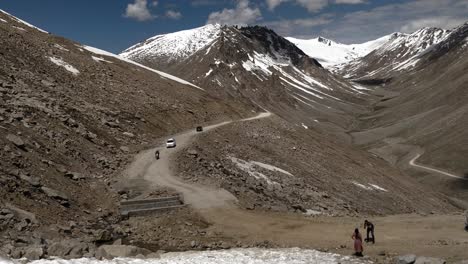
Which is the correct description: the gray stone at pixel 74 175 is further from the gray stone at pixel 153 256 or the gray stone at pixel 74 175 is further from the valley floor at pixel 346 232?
the gray stone at pixel 153 256

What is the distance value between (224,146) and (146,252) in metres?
37.3

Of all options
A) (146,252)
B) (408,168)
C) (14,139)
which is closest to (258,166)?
(14,139)

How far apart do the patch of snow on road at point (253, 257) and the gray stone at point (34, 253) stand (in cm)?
316

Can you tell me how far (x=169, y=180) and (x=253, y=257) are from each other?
19.1 meters

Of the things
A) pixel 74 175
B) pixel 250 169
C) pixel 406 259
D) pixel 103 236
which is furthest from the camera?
pixel 250 169

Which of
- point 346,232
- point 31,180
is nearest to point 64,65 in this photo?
point 31,180

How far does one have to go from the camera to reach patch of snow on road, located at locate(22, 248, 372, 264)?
2466cm

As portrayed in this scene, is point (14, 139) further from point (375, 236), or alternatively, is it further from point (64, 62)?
point (64, 62)

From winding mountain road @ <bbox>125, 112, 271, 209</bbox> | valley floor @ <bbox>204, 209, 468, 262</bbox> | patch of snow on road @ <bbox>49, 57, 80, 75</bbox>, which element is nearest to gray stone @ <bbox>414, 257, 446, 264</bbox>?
valley floor @ <bbox>204, 209, 468, 262</bbox>

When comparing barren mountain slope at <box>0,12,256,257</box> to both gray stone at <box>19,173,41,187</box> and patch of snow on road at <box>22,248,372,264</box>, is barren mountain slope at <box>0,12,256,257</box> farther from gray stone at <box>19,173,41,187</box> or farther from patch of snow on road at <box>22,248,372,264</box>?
patch of snow on road at <box>22,248,372,264</box>

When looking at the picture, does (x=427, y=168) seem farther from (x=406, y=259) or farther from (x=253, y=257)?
(x=253, y=257)

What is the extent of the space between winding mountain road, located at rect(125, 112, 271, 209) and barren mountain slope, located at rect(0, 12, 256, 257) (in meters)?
1.63

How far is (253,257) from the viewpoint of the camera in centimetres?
2566

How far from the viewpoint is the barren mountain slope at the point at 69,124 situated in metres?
30.9
